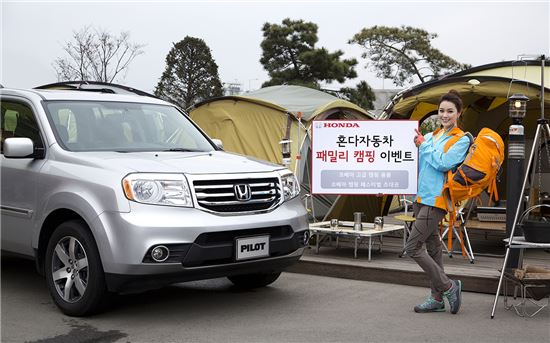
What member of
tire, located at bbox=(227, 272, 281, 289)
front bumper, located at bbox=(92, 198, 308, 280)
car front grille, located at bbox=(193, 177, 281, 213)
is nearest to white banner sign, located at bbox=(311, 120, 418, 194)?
tire, located at bbox=(227, 272, 281, 289)

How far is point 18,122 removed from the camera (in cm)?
599

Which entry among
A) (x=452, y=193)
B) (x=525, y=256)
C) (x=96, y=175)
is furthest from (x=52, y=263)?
(x=525, y=256)

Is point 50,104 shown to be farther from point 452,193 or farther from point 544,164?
point 544,164

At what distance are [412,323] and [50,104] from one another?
144 inches

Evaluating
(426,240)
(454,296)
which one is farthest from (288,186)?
(454,296)

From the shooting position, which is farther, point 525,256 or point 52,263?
point 525,256

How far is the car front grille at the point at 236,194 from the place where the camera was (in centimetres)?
488

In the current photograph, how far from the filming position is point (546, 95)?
754 cm

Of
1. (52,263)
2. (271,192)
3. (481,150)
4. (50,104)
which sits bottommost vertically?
(52,263)

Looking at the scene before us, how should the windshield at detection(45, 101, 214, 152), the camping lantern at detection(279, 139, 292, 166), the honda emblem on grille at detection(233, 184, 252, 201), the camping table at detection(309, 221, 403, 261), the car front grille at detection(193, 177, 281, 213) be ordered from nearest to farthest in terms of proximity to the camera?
1. the car front grille at detection(193, 177, 281, 213)
2. the honda emblem on grille at detection(233, 184, 252, 201)
3. the windshield at detection(45, 101, 214, 152)
4. the camping table at detection(309, 221, 403, 261)
5. the camping lantern at detection(279, 139, 292, 166)

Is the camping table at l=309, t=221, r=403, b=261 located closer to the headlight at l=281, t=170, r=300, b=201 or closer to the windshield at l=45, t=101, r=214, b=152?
the headlight at l=281, t=170, r=300, b=201

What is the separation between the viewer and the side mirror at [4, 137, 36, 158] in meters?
5.13

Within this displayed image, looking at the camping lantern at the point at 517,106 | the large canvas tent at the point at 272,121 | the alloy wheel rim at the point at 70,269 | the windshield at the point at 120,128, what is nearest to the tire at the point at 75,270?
the alloy wheel rim at the point at 70,269

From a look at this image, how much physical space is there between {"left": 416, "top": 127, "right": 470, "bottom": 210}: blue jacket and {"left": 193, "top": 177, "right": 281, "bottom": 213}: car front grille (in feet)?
3.96
